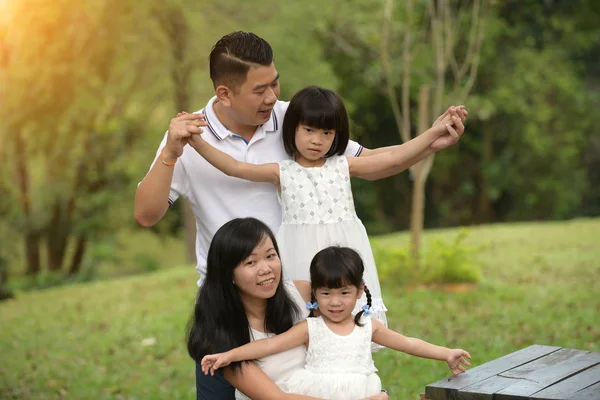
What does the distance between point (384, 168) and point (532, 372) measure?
1.01 metres

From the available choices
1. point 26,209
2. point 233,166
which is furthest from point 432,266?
point 26,209

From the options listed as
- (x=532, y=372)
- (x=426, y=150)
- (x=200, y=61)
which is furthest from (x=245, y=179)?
(x=200, y=61)

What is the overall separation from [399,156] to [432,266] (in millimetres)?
6757

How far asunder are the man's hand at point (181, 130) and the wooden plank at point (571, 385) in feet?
5.12

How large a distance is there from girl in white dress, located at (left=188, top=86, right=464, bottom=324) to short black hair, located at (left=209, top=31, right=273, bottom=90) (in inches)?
9.7

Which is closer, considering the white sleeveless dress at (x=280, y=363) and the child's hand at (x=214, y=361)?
the child's hand at (x=214, y=361)

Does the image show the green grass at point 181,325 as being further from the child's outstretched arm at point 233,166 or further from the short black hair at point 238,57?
the short black hair at point 238,57

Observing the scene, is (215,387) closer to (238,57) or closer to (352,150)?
(352,150)

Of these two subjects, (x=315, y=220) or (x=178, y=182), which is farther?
(x=178, y=182)

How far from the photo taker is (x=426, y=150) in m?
3.46

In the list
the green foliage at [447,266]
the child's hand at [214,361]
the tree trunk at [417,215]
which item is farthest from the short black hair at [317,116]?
the green foliage at [447,266]

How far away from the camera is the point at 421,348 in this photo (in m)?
3.24

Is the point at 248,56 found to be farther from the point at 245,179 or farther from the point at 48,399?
the point at 48,399

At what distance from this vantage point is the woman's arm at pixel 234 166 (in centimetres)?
331
